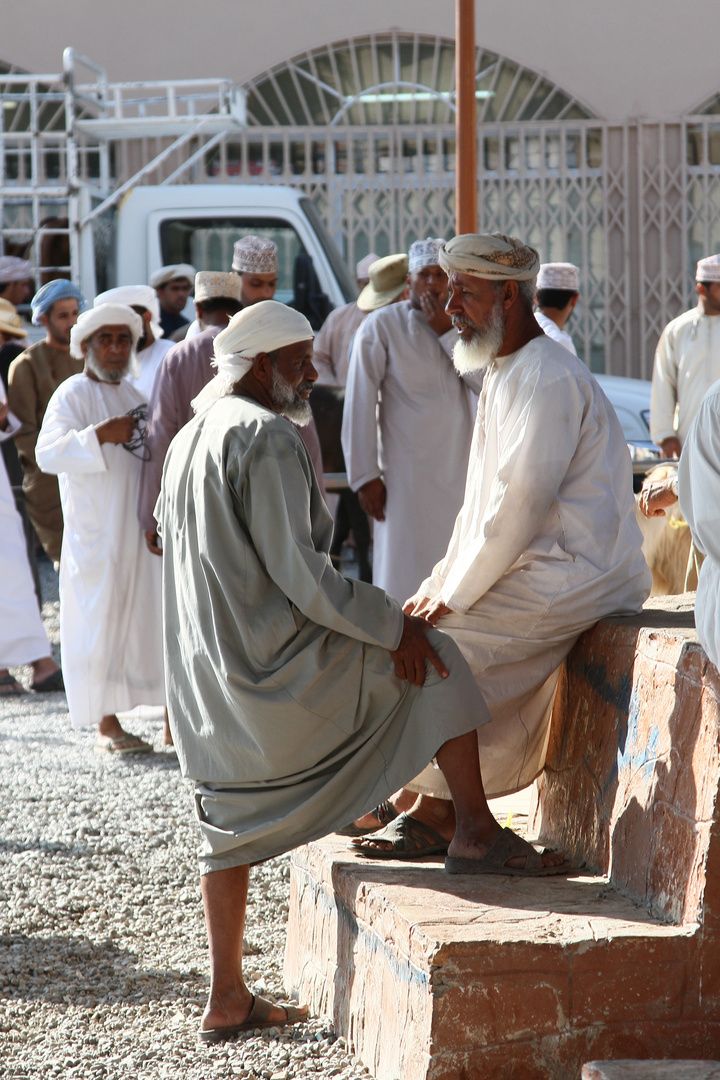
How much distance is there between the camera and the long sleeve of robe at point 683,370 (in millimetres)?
7086

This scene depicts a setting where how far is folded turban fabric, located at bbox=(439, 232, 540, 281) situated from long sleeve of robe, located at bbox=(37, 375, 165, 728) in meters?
2.59

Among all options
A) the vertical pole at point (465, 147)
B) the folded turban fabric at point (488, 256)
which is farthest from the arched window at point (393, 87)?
the folded turban fabric at point (488, 256)

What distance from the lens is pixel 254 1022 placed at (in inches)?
112

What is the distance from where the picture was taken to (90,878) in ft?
13.1

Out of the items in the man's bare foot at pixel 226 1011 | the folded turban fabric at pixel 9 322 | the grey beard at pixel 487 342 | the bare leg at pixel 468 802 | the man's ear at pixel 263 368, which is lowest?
the man's bare foot at pixel 226 1011

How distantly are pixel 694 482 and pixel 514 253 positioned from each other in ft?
3.11

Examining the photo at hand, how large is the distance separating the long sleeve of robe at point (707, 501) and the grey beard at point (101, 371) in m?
3.50

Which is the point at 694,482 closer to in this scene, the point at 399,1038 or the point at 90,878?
the point at 399,1038

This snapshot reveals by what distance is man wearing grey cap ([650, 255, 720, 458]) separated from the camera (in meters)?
7.09

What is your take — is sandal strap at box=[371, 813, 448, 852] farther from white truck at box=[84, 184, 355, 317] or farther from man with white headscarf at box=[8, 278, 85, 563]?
white truck at box=[84, 184, 355, 317]

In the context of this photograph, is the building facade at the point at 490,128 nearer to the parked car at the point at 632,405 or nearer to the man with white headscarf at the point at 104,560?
the parked car at the point at 632,405

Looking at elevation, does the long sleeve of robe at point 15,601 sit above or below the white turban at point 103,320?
below

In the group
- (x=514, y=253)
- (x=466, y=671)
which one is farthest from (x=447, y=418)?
(x=466, y=671)

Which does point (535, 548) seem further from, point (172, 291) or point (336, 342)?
point (172, 291)
